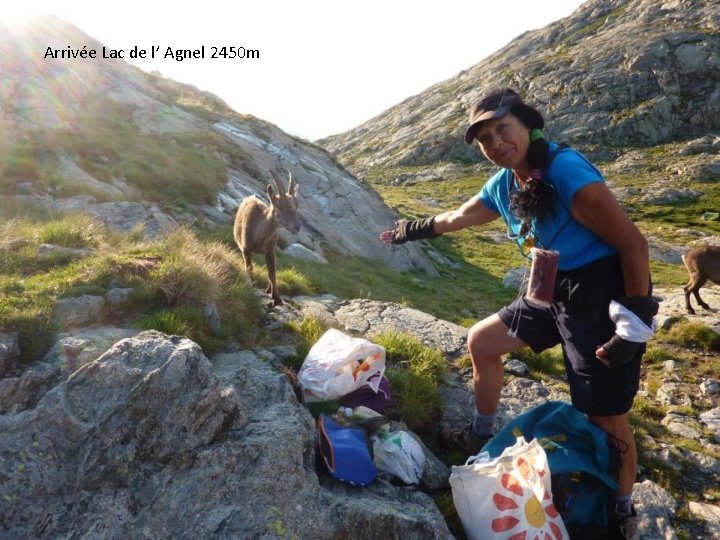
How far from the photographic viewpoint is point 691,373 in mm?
8188

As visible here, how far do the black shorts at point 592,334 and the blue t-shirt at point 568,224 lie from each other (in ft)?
0.35

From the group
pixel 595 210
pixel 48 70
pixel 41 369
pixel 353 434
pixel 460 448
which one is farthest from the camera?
pixel 48 70

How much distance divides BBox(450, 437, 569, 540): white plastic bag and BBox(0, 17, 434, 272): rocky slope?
30.8ft

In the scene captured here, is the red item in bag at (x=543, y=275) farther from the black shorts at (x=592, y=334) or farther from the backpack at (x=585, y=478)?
the backpack at (x=585, y=478)

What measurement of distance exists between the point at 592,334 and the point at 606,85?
12653cm

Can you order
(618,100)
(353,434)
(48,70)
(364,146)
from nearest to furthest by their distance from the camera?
1. (353,434)
2. (48,70)
3. (618,100)
4. (364,146)

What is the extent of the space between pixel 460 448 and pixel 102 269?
5.09 metres

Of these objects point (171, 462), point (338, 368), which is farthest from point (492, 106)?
point (171, 462)

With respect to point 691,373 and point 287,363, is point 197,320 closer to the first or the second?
point 287,363

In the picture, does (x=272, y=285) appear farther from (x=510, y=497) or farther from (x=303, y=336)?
(x=510, y=497)

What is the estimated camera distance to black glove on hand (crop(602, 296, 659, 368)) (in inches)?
142

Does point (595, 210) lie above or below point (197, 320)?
above

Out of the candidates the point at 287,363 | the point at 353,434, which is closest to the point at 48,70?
the point at 287,363

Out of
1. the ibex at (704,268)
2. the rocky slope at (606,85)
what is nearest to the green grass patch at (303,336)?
the ibex at (704,268)
